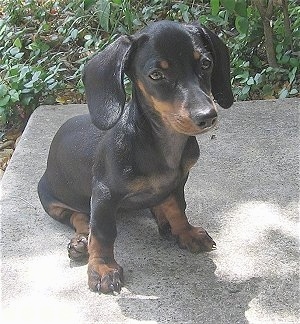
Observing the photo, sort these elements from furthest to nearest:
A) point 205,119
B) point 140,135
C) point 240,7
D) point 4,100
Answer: point 4,100 < point 240,7 < point 140,135 < point 205,119

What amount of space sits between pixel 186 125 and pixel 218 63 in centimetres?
49

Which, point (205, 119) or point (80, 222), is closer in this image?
point (205, 119)

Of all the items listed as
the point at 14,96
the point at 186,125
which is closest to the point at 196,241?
the point at 186,125

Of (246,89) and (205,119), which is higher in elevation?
(205,119)

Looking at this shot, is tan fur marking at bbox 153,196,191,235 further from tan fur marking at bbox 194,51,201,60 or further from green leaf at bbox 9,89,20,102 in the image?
green leaf at bbox 9,89,20,102

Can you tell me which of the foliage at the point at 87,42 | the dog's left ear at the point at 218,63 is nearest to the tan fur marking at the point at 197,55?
the dog's left ear at the point at 218,63

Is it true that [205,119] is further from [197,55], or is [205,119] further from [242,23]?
[242,23]

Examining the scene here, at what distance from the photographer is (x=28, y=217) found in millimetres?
3492

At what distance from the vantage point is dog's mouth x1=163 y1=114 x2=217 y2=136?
2.47 meters

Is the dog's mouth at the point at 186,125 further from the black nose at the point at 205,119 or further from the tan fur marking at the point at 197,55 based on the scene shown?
the tan fur marking at the point at 197,55

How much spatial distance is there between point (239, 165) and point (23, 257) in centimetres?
130

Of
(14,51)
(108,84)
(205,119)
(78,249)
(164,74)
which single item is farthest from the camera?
(14,51)

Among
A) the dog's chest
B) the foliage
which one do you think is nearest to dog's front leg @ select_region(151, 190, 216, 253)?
the dog's chest

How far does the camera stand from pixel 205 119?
2.44 m
